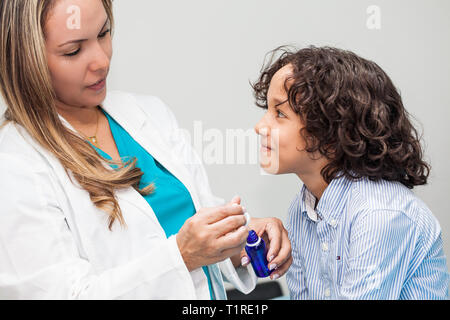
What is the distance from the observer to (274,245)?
3.63 feet

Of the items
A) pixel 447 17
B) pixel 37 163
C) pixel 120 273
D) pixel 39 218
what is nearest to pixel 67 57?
pixel 37 163

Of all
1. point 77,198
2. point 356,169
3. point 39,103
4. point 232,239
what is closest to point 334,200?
point 356,169

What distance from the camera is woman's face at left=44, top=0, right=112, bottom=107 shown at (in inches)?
36.9

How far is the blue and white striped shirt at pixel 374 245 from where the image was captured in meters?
0.98

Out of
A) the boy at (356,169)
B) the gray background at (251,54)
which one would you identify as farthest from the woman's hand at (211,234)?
the gray background at (251,54)

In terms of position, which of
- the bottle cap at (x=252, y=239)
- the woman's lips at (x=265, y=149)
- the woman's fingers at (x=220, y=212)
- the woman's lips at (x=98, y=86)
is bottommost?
the bottle cap at (x=252, y=239)

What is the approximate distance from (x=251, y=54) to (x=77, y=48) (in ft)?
2.49

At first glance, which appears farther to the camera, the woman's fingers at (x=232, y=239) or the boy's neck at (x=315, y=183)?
the boy's neck at (x=315, y=183)

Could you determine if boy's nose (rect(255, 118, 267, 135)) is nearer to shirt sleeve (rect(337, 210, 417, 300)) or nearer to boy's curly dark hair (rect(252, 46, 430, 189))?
boy's curly dark hair (rect(252, 46, 430, 189))

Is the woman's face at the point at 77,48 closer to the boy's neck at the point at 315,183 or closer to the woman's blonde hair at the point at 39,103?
the woman's blonde hair at the point at 39,103

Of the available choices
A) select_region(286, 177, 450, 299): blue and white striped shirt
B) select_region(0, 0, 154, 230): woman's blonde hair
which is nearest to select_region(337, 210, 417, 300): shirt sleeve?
select_region(286, 177, 450, 299): blue and white striped shirt

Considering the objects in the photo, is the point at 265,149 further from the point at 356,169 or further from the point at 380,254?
the point at 380,254

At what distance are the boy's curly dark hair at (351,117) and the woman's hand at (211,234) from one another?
0.28 m
